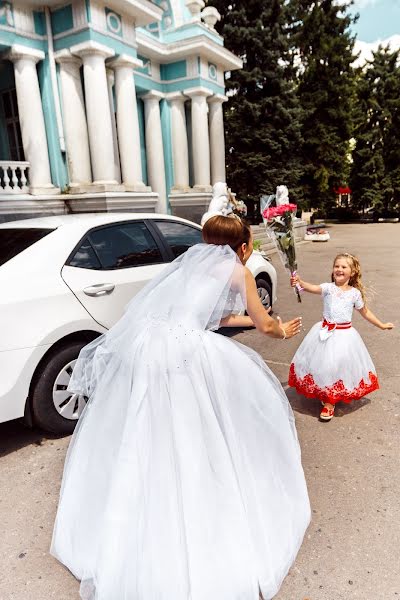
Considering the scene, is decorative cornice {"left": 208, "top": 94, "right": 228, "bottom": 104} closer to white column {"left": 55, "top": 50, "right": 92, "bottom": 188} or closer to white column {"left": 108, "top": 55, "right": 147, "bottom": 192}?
white column {"left": 108, "top": 55, "right": 147, "bottom": 192}

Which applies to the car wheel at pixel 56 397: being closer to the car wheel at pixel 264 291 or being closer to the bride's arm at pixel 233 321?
the bride's arm at pixel 233 321

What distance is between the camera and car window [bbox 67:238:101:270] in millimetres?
3684

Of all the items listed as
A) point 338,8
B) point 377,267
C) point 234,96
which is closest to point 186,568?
point 377,267

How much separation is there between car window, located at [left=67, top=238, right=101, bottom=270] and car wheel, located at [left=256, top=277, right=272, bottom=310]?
285 centimetres

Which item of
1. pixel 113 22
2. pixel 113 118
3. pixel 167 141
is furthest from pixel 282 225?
pixel 167 141

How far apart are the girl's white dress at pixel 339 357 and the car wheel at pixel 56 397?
1946 millimetres

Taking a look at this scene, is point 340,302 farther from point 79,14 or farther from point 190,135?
point 190,135

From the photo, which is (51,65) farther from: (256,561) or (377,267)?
(256,561)

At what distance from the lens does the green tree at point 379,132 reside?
29609 millimetres

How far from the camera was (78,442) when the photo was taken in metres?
2.34

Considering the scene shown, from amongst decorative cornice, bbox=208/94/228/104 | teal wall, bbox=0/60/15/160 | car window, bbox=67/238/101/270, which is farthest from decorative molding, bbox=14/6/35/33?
car window, bbox=67/238/101/270

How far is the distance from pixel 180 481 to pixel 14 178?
1015 cm

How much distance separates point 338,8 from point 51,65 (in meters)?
20.1

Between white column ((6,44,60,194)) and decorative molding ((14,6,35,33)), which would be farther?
white column ((6,44,60,194))
